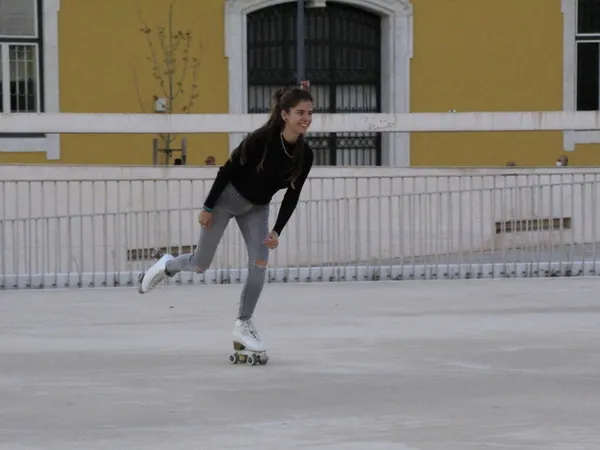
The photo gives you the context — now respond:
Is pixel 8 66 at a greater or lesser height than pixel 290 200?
greater

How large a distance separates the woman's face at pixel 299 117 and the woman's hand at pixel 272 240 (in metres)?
0.59

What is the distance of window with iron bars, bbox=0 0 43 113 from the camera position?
1106 inches

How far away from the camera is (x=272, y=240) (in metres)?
8.90

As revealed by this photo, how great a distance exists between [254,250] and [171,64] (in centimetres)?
1970

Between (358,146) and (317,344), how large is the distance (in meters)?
20.6

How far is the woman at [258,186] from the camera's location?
8.78 meters

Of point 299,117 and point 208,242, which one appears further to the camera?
point 208,242

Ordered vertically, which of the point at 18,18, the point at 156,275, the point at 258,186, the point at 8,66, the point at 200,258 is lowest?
the point at 156,275

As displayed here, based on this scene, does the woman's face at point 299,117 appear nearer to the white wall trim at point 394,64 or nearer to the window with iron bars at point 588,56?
the white wall trim at point 394,64

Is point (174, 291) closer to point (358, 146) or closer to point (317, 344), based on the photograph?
point (317, 344)

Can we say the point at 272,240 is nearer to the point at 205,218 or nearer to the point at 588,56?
the point at 205,218

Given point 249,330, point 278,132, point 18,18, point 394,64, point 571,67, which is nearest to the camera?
point 278,132

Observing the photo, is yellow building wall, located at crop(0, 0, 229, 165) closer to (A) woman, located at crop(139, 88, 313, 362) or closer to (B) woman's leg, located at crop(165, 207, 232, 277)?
(B) woman's leg, located at crop(165, 207, 232, 277)

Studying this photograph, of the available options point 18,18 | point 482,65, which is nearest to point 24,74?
point 18,18
